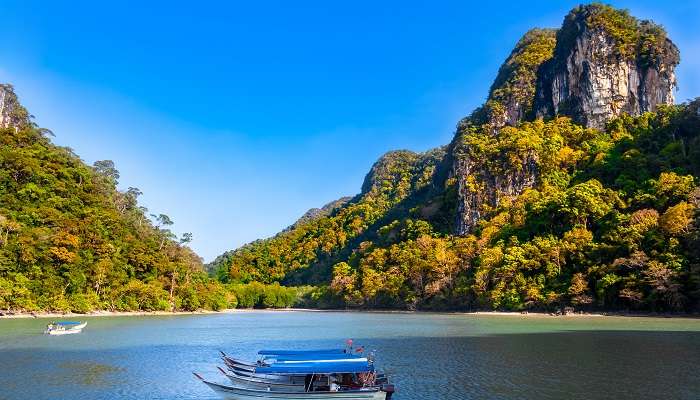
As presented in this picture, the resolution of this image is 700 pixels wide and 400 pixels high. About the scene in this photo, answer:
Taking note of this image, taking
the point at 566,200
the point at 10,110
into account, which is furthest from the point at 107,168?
the point at 566,200

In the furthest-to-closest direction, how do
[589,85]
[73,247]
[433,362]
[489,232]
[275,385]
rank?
[589,85] < [489,232] < [73,247] < [433,362] < [275,385]

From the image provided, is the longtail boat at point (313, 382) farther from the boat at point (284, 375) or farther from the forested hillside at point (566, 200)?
the forested hillside at point (566, 200)

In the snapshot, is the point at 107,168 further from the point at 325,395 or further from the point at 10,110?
the point at 325,395

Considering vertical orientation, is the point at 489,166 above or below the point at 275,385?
above

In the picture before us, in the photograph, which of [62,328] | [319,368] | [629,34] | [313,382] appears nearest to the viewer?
[319,368]

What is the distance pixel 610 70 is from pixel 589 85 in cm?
737

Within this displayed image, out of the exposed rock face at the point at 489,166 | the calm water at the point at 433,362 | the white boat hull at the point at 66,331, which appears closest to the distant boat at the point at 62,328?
the white boat hull at the point at 66,331

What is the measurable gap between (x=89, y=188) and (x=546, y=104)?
13983 centimetres

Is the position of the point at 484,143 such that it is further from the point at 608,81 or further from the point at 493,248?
the point at 493,248

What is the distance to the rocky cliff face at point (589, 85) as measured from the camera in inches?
5915

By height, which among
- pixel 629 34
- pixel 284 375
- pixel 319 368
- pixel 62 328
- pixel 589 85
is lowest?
pixel 62 328

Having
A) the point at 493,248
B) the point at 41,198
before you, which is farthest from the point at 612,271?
the point at 41,198

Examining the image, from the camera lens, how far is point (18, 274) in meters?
83.9

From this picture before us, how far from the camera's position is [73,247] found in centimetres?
9462
